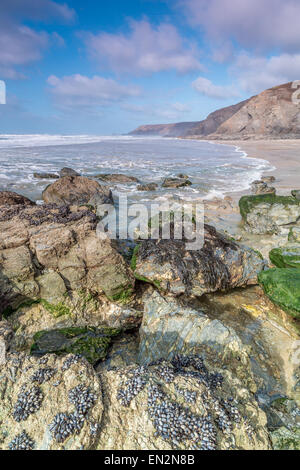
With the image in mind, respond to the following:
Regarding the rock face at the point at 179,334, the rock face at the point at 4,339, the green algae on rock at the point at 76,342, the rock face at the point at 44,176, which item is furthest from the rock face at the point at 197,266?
the rock face at the point at 44,176

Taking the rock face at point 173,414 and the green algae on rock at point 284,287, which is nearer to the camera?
the rock face at point 173,414

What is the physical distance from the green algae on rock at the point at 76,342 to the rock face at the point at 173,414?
4.89 ft

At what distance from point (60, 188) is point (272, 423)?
1123 cm

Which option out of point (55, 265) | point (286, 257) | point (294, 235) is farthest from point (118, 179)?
point (286, 257)

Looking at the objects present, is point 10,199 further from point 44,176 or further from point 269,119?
point 269,119

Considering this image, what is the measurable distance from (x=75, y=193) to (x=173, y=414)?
1068cm

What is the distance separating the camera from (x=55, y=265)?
5.32m

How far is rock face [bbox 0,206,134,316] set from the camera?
16.2 feet

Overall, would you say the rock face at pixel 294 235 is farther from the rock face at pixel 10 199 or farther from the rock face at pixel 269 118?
the rock face at pixel 269 118

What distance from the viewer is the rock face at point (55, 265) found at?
493cm

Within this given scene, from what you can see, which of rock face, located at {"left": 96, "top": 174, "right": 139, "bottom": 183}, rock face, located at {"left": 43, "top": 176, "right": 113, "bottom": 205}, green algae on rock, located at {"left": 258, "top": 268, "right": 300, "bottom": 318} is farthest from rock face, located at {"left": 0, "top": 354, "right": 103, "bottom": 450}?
rock face, located at {"left": 96, "top": 174, "right": 139, "bottom": 183}

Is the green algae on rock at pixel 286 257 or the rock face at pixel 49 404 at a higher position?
the green algae on rock at pixel 286 257
